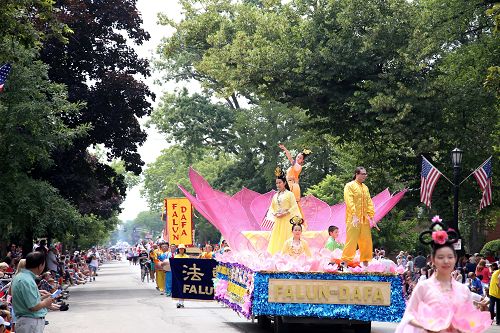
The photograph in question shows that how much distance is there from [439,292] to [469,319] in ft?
1.09

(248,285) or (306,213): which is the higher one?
(306,213)

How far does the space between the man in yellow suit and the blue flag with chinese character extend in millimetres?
6395

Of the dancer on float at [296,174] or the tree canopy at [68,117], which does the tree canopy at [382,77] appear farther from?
the dancer on float at [296,174]

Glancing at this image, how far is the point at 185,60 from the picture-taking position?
61.3m

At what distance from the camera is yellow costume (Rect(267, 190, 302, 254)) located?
62.7ft

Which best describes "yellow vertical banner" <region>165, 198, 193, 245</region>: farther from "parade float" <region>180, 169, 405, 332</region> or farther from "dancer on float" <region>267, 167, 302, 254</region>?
"parade float" <region>180, 169, 405, 332</region>

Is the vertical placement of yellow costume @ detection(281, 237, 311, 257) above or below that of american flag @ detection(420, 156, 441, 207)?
below

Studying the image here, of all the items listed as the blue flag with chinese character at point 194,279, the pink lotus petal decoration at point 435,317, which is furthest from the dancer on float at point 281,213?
the pink lotus petal decoration at point 435,317

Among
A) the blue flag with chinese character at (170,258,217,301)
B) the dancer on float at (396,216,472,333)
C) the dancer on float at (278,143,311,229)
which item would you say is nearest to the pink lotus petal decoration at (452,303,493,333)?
the dancer on float at (396,216,472,333)

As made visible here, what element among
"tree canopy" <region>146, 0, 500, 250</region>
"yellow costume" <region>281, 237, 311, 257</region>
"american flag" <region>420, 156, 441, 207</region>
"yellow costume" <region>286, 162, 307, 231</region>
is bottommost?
"yellow costume" <region>281, 237, 311, 257</region>

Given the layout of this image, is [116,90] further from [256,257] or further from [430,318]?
[430,318]

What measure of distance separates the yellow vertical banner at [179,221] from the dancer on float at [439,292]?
35.6m

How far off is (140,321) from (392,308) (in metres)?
6.77

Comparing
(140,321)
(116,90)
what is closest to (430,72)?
(116,90)
